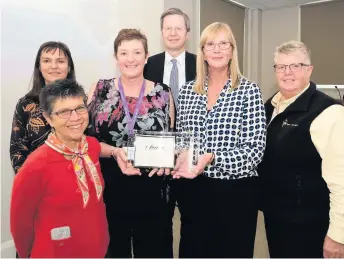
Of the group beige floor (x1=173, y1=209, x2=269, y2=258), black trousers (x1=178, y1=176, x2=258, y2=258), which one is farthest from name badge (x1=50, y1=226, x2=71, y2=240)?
beige floor (x1=173, y1=209, x2=269, y2=258)

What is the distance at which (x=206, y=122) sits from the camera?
185 centimetres

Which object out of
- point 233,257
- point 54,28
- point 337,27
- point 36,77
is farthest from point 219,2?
point 233,257

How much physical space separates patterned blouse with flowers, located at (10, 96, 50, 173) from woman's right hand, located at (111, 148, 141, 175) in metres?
0.48

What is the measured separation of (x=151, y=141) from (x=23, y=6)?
6.53ft

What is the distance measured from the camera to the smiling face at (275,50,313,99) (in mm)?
1895

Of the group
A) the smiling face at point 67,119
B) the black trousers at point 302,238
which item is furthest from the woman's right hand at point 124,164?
the black trousers at point 302,238

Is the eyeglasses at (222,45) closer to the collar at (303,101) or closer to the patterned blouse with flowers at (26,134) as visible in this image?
the collar at (303,101)

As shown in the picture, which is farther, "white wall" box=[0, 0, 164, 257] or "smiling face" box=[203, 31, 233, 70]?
"white wall" box=[0, 0, 164, 257]

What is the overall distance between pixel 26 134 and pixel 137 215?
0.79 m

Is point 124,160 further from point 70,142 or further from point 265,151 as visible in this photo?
point 265,151

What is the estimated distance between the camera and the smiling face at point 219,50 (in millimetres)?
1884

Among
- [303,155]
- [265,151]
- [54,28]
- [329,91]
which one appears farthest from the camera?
[329,91]

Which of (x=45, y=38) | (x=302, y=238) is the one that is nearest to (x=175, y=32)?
(x=45, y=38)

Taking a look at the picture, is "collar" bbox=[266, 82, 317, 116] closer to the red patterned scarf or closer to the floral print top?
the floral print top
